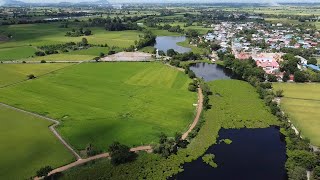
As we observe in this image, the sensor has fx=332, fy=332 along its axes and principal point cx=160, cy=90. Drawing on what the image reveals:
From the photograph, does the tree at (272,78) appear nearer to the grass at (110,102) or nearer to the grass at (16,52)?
the grass at (110,102)

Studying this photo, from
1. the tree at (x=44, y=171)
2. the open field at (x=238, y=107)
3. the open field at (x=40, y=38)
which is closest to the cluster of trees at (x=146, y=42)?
the open field at (x=40, y=38)

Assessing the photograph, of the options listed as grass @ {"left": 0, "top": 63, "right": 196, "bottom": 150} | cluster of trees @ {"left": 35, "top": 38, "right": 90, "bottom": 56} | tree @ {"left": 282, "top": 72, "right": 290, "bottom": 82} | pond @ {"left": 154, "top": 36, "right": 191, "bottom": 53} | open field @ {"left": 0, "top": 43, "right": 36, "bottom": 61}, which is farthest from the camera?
pond @ {"left": 154, "top": 36, "right": 191, "bottom": 53}

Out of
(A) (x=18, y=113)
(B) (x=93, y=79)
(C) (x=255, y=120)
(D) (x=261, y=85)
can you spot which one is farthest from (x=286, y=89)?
(A) (x=18, y=113)

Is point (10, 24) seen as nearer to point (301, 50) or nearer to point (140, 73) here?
point (140, 73)

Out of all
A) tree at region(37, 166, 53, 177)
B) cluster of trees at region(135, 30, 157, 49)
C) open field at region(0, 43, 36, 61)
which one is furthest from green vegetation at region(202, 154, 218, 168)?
cluster of trees at region(135, 30, 157, 49)

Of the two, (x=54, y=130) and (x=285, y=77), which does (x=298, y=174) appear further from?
(x=285, y=77)

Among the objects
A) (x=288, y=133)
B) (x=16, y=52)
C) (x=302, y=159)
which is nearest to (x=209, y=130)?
(x=288, y=133)

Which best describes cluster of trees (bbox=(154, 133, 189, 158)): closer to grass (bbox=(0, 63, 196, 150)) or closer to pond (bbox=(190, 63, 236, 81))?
grass (bbox=(0, 63, 196, 150))
